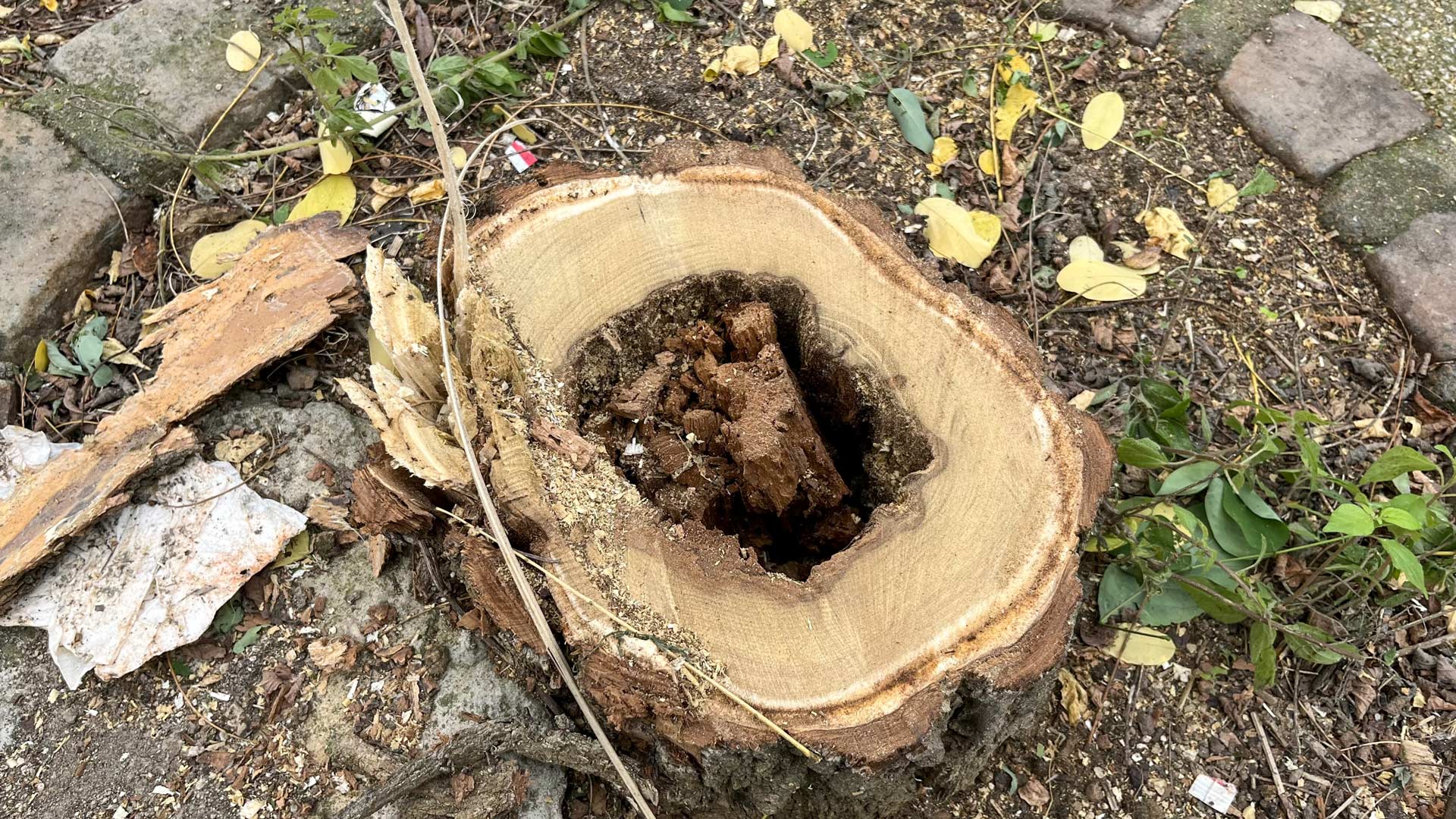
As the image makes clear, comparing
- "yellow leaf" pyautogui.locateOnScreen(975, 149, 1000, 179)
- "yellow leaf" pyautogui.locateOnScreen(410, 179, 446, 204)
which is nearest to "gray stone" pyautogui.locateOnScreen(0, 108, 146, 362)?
"yellow leaf" pyautogui.locateOnScreen(410, 179, 446, 204)

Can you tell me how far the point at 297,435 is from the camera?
5.94 feet

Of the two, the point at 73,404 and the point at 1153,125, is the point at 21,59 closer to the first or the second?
the point at 73,404

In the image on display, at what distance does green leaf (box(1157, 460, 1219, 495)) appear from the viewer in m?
1.63

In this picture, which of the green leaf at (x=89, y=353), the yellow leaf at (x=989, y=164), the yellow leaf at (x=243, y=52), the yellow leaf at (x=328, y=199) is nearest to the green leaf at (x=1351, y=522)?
the yellow leaf at (x=989, y=164)

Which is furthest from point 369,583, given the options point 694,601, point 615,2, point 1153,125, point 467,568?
point 1153,125

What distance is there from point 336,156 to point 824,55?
1.23 m

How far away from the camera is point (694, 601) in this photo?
1239 millimetres

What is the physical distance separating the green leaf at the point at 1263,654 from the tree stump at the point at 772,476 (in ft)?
1.82

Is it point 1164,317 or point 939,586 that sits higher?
point 939,586

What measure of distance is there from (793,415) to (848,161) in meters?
0.90

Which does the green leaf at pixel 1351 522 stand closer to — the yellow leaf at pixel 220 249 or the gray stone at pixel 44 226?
the yellow leaf at pixel 220 249

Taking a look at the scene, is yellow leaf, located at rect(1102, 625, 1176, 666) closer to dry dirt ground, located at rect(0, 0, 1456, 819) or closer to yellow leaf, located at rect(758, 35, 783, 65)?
dry dirt ground, located at rect(0, 0, 1456, 819)

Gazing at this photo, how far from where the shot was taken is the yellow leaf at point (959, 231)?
194 cm

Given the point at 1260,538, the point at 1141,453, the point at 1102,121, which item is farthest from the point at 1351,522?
the point at 1102,121
